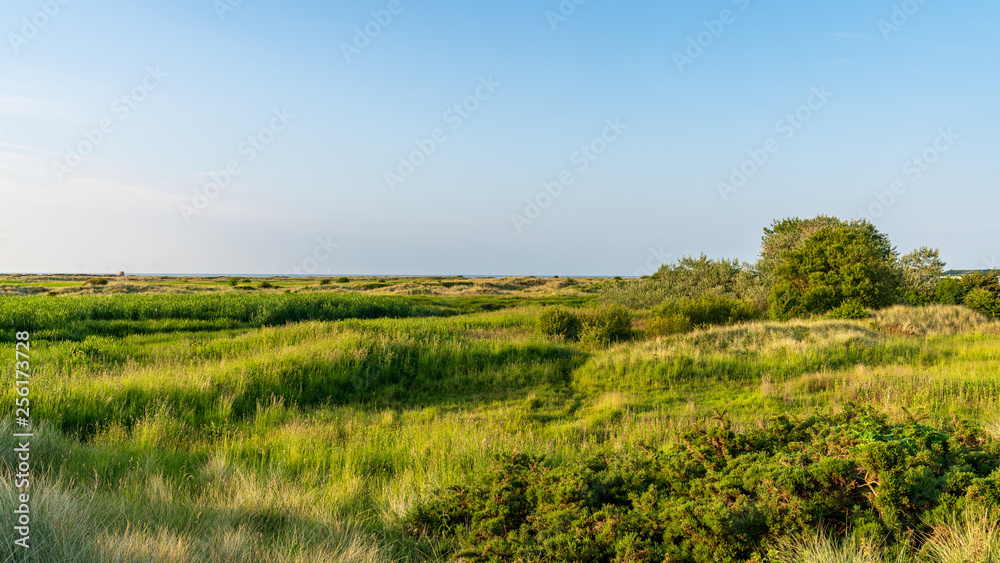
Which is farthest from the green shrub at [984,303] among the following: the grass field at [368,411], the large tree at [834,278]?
the grass field at [368,411]

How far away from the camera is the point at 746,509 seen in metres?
3.25

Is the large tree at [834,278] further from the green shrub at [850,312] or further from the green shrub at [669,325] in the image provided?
the green shrub at [669,325]

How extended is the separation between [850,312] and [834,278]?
224 cm

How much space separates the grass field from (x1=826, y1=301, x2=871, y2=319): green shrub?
1.74 m

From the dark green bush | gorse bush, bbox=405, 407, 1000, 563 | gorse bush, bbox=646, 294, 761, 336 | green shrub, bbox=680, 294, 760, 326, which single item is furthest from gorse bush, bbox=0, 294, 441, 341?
the dark green bush

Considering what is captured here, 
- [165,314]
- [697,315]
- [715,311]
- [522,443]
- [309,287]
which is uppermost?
[309,287]

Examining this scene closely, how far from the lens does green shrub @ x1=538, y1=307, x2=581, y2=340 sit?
61.6ft

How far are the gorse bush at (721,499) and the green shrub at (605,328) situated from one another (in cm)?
1191

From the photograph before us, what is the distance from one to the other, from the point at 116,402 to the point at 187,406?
41.2 inches

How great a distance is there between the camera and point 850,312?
20.7 m

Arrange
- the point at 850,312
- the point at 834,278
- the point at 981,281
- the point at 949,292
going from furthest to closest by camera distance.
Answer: the point at 981,281, the point at 949,292, the point at 834,278, the point at 850,312

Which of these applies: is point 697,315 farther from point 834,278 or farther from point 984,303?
point 984,303

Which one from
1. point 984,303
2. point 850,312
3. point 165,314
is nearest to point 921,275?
point 984,303

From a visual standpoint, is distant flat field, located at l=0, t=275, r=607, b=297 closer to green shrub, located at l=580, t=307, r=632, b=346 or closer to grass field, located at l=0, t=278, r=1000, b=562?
green shrub, located at l=580, t=307, r=632, b=346
